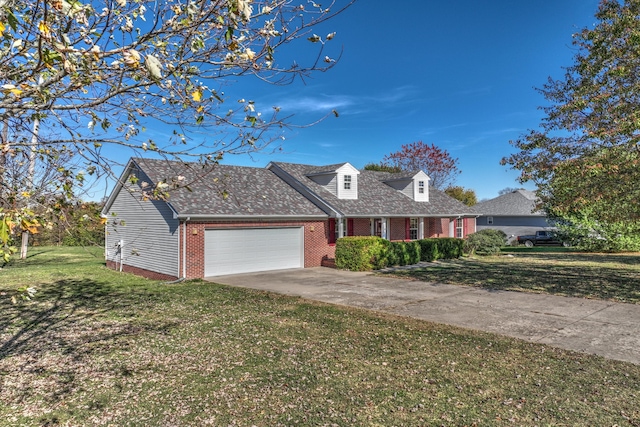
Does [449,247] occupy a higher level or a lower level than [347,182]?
lower

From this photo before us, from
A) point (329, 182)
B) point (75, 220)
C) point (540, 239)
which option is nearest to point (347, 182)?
point (329, 182)

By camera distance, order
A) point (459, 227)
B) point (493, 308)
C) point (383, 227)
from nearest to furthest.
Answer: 1. point (493, 308)
2. point (383, 227)
3. point (459, 227)

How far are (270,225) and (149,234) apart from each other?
5.00m

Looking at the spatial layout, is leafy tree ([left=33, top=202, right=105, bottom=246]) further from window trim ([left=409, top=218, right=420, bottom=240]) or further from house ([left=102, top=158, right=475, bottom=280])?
window trim ([left=409, top=218, right=420, bottom=240])

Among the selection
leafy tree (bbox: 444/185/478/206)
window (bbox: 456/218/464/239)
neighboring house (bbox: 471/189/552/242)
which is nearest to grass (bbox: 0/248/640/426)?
window (bbox: 456/218/464/239)

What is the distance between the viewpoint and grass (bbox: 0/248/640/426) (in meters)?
4.16

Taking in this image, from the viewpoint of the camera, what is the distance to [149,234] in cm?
1664

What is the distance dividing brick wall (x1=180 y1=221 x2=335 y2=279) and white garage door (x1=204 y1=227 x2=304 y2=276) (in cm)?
22

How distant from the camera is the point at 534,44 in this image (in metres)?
13.5

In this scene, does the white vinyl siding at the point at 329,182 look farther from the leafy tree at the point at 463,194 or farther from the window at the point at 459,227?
the leafy tree at the point at 463,194

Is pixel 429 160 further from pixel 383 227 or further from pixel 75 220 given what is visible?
pixel 75 220

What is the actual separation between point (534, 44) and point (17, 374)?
15934 mm

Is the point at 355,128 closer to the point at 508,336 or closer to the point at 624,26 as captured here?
the point at 624,26

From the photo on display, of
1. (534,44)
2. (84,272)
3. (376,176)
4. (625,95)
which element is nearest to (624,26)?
(625,95)
